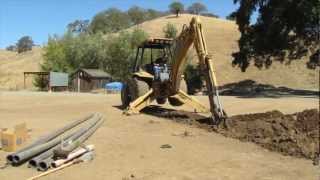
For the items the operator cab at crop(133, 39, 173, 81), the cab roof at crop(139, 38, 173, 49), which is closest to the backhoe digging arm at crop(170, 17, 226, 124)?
the operator cab at crop(133, 39, 173, 81)

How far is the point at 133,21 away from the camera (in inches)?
5197

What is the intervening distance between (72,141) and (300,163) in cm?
473

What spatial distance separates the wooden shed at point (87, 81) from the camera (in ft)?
188

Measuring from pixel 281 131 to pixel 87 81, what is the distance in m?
43.6

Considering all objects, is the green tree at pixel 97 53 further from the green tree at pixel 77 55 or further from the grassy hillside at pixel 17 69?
the grassy hillside at pixel 17 69

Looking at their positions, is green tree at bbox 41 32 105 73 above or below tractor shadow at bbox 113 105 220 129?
above

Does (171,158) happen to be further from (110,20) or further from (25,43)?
(25,43)

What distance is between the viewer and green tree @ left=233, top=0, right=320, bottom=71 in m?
37.6

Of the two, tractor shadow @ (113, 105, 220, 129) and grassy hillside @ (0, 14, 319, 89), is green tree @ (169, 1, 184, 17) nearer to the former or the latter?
grassy hillside @ (0, 14, 319, 89)

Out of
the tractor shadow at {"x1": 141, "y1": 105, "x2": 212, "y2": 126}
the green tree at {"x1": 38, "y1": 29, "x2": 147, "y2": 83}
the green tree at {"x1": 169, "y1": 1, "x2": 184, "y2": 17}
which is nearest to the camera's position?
the tractor shadow at {"x1": 141, "y1": 105, "x2": 212, "y2": 126}

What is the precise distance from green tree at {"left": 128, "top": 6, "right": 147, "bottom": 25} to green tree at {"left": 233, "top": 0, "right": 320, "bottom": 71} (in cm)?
9126

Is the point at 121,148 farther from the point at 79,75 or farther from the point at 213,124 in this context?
the point at 79,75

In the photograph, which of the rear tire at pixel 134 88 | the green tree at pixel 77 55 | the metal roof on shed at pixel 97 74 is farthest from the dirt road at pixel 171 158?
the green tree at pixel 77 55

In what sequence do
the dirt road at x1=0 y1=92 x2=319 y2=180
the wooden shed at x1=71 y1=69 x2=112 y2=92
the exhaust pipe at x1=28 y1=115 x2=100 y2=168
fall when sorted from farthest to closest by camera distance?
the wooden shed at x1=71 y1=69 x2=112 y2=92, the exhaust pipe at x1=28 y1=115 x2=100 y2=168, the dirt road at x1=0 y1=92 x2=319 y2=180
